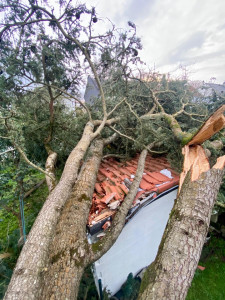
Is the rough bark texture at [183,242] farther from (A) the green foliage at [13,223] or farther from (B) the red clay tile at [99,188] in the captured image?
(A) the green foliage at [13,223]

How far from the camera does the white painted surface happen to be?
291 centimetres

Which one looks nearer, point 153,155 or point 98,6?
point 98,6

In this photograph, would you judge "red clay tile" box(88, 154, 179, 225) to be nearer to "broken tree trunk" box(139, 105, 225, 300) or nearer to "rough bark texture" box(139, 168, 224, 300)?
"broken tree trunk" box(139, 105, 225, 300)

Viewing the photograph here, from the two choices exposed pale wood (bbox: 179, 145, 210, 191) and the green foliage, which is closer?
exposed pale wood (bbox: 179, 145, 210, 191)

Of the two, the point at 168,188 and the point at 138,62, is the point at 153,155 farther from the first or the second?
the point at 138,62

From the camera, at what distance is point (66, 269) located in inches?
57.9

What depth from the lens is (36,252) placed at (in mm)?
1441

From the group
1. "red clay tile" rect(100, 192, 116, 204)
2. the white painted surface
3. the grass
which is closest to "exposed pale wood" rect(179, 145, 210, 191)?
"red clay tile" rect(100, 192, 116, 204)

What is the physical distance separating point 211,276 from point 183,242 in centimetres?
359

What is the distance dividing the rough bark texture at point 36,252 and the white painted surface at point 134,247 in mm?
1571

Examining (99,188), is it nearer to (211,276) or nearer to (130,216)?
(130,216)

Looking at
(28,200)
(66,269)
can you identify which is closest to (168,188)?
(66,269)

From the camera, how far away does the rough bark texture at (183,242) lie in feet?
3.87

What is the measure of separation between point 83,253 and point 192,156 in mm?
2030
